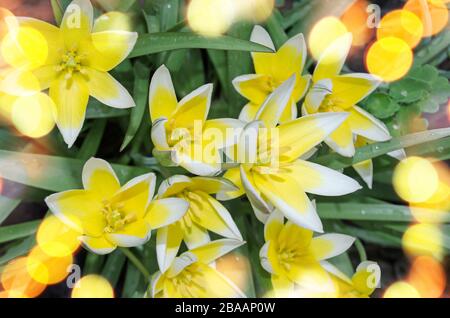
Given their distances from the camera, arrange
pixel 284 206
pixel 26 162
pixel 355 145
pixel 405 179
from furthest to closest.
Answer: pixel 405 179 → pixel 355 145 → pixel 26 162 → pixel 284 206

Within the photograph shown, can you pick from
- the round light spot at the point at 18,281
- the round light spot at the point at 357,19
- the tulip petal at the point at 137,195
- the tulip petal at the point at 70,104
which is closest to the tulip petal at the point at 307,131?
the tulip petal at the point at 137,195

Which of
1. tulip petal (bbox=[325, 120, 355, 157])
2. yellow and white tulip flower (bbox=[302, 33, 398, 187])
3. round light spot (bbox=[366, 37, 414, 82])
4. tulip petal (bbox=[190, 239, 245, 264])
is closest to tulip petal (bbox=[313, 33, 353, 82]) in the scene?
yellow and white tulip flower (bbox=[302, 33, 398, 187])

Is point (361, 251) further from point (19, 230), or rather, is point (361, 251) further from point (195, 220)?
→ point (19, 230)

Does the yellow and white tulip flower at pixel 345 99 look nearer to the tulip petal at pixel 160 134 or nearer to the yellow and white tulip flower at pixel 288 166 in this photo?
the yellow and white tulip flower at pixel 288 166

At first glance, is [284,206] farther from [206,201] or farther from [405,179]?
[405,179]

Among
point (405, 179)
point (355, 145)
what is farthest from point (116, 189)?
point (405, 179)

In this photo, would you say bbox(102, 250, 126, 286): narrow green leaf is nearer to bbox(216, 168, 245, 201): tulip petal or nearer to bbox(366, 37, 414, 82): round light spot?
bbox(216, 168, 245, 201): tulip petal
